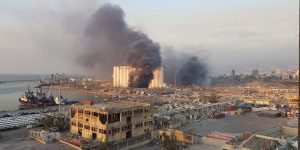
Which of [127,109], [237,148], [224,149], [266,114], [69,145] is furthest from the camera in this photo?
[266,114]

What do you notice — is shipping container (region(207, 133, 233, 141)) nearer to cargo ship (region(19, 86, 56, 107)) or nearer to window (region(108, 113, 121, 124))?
window (region(108, 113, 121, 124))

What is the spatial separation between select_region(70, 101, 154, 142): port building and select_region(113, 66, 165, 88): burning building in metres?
46.1

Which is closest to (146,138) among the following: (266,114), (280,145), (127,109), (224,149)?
(127,109)

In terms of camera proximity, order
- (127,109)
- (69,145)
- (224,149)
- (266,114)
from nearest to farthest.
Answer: (224,149)
(69,145)
(127,109)
(266,114)

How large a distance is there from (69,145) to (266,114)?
52.5 ft

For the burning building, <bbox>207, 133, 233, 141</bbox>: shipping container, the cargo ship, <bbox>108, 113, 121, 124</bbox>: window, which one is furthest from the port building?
the burning building

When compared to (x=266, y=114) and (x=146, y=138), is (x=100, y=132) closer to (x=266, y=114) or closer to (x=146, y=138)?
(x=146, y=138)

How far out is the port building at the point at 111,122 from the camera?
19.3 m

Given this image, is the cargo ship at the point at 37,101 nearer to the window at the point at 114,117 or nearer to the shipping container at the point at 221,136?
the window at the point at 114,117

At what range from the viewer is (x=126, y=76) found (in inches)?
2921

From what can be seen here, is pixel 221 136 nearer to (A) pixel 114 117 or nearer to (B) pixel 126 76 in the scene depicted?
(A) pixel 114 117

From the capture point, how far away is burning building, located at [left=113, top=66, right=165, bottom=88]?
229 feet

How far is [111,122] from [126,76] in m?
54.9

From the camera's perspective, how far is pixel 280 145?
15844mm
